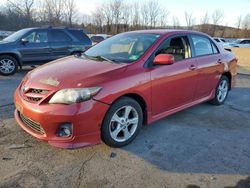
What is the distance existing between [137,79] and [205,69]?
6.20 feet

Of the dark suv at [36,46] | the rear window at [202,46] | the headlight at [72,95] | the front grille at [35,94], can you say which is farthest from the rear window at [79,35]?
the headlight at [72,95]

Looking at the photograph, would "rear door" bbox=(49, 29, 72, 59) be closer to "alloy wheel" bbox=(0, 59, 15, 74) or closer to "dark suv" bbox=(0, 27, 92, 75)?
"dark suv" bbox=(0, 27, 92, 75)

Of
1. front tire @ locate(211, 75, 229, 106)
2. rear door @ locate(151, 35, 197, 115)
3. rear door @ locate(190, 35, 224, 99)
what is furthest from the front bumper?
front tire @ locate(211, 75, 229, 106)

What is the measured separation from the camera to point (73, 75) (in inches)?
138

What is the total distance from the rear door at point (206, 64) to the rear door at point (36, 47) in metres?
6.11

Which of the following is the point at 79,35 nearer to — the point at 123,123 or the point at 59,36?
the point at 59,36

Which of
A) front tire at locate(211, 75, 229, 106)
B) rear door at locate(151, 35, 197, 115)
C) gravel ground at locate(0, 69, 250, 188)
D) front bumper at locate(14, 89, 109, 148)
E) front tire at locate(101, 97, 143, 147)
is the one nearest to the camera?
gravel ground at locate(0, 69, 250, 188)

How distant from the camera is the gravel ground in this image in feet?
9.78

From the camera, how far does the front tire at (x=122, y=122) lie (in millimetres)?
3475

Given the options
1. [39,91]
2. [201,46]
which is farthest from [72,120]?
[201,46]

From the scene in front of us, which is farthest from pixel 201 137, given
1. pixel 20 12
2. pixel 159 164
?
pixel 20 12

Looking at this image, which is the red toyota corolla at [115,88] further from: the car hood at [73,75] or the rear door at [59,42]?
the rear door at [59,42]

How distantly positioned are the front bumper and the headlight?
0.17 ft

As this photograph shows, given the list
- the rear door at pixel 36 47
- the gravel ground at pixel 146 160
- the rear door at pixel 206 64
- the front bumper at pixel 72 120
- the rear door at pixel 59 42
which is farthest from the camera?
the rear door at pixel 59 42
